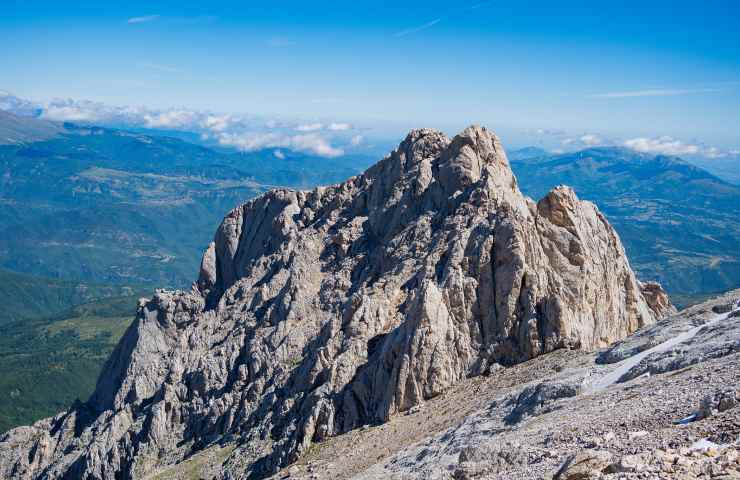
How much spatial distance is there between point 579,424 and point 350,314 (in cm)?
4778

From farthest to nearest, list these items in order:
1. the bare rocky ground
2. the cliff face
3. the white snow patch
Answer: the cliff face → the white snow patch → the bare rocky ground

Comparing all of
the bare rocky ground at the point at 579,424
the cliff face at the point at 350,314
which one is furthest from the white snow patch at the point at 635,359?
the cliff face at the point at 350,314

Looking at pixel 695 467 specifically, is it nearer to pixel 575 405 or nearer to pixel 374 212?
pixel 575 405

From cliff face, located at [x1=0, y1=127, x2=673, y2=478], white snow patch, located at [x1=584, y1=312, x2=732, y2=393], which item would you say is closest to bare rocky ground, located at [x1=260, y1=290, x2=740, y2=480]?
white snow patch, located at [x1=584, y1=312, x2=732, y2=393]

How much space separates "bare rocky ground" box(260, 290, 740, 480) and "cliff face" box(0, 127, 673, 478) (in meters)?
5.44

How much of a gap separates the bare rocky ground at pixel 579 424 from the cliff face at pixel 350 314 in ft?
17.9

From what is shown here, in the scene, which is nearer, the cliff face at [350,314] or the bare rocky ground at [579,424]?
the bare rocky ground at [579,424]

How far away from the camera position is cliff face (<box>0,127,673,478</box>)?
70.1 metres

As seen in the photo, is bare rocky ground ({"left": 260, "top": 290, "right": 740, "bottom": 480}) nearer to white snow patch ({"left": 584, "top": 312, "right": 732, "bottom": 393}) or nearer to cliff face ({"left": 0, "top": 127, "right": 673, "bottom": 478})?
white snow patch ({"left": 584, "top": 312, "right": 732, "bottom": 393})

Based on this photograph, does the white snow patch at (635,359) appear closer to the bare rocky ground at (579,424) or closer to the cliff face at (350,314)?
the bare rocky ground at (579,424)

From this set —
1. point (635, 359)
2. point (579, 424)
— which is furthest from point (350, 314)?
point (579, 424)

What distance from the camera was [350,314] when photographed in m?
82.6

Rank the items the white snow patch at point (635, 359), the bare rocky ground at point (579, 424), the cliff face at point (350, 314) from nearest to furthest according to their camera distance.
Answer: the bare rocky ground at point (579, 424), the white snow patch at point (635, 359), the cliff face at point (350, 314)

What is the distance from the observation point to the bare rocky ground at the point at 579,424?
1110 inches
